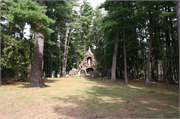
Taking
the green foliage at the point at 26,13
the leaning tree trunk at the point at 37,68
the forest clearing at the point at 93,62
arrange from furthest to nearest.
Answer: the leaning tree trunk at the point at 37,68 < the green foliage at the point at 26,13 < the forest clearing at the point at 93,62

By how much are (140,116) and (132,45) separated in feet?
49.4

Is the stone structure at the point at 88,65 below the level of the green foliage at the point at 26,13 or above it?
below

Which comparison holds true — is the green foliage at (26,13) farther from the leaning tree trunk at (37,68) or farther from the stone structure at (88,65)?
the stone structure at (88,65)

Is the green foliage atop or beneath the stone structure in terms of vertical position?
atop

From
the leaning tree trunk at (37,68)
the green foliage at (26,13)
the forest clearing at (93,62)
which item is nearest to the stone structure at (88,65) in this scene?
the forest clearing at (93,62)

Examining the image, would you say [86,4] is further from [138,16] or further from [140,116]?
[140,116]

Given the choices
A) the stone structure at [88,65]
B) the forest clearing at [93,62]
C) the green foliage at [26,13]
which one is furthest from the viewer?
the stone structure at [88,65]

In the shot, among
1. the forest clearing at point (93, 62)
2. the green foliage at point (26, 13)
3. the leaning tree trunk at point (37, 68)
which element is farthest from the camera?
the leaning tree trunk at point (37, 68)

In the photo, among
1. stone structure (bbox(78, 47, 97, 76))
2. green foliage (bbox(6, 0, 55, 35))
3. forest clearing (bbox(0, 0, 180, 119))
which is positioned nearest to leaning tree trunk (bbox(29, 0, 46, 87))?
forest clearing (bbox(0, 0, 180, 119))

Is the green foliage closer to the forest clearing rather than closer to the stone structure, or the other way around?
the forest clearing

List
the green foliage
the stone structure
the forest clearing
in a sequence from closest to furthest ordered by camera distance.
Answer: the forest clearing → the green foliage → the stone structure

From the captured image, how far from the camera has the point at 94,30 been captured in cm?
3803

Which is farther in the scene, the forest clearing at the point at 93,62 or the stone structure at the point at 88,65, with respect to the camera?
the stone structure at the point at 88,65

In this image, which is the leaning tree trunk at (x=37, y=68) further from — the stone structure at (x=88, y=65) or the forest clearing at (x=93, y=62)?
the stone structure at (x=88, y=65)
